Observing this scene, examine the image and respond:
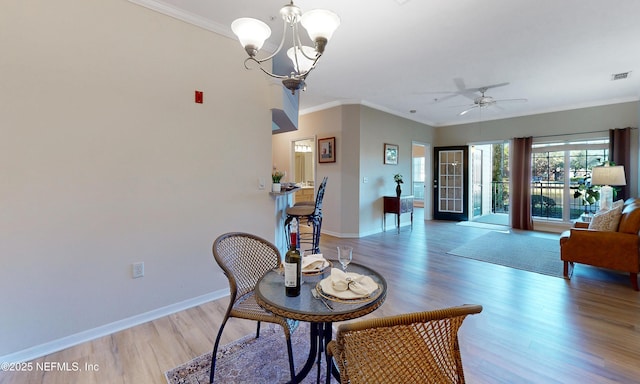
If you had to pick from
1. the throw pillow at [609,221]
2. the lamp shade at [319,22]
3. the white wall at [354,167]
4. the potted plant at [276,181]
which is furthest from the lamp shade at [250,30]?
the throw pillow at [609,221]

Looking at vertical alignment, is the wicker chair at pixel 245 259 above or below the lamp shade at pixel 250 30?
below

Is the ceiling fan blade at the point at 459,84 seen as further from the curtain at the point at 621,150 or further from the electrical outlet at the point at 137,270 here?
the electrical outlet at the point at 137,270

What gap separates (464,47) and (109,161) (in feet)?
12.3

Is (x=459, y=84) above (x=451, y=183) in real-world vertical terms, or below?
above

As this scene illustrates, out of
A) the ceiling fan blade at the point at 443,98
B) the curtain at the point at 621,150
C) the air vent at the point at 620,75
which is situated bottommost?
the curtain at the point at 621,150

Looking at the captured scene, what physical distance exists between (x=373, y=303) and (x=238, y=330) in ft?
4.60

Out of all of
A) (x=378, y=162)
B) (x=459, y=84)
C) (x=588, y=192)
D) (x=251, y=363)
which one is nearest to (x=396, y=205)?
(x=378, y=162)

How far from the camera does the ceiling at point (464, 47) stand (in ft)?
7.79

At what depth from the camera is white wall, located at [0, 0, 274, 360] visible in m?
1.79

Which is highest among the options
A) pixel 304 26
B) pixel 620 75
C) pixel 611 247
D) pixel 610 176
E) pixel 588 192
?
pixel 620 75

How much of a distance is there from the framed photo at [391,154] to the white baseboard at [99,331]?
15.1 feet

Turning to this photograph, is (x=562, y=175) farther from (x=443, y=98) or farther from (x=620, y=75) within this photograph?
(x=443, y=98)

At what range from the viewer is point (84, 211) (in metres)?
2.01

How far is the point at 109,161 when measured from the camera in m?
2.10
